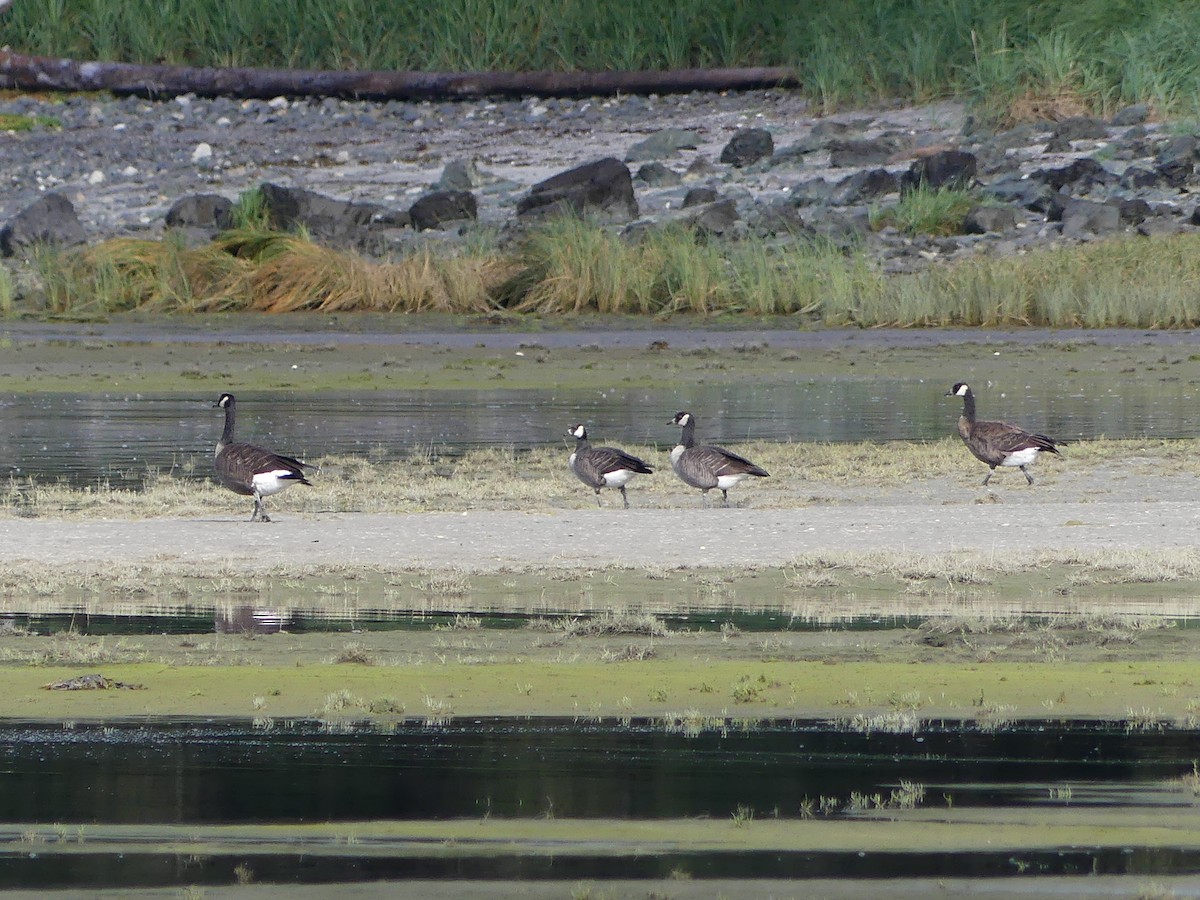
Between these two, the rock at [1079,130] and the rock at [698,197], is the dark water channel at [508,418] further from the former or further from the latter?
the rock at [1079,130]

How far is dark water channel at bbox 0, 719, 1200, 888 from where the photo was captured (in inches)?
238

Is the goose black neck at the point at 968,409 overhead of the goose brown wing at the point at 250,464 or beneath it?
beneath

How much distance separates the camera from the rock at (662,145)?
34531 mm

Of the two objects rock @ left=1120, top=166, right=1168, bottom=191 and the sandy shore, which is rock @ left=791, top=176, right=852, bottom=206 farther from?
the sandy shore

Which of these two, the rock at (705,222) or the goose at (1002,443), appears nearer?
the goose at (1002,443)

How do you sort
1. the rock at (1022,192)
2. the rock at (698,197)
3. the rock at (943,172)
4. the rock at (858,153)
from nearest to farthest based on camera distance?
the rock at (1022,192), the rock at (943,172), the rock at (698,197), the rock at (858,153)

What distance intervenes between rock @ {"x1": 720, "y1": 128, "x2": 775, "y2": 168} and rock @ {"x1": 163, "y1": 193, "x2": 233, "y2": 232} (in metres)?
7.50

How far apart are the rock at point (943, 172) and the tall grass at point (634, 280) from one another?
2957mm

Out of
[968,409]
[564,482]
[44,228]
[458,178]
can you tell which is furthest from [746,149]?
[564,482]

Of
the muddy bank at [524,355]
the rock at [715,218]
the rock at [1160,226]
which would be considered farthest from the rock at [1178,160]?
the muddy bank at [524,355]

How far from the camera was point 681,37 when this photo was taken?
40.4 m

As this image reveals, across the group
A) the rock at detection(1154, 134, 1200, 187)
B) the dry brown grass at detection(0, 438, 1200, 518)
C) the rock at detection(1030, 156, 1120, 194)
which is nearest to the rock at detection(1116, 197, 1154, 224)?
the rock at detection(1030, 156, 1120, 194)

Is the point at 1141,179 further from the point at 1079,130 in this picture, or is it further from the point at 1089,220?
the point at 1079,130

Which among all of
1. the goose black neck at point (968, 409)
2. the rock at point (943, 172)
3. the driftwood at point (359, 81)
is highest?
the goose black neck at point (968, 409)
